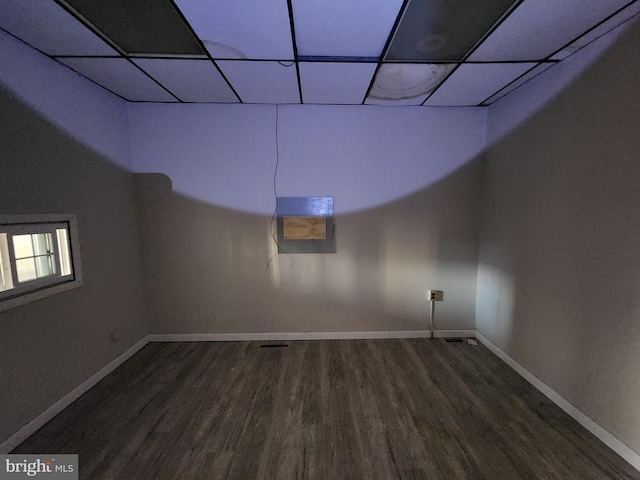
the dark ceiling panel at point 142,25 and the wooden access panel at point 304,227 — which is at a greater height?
the dark ceiling panel at point 142,25

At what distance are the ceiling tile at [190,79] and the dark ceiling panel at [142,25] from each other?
139mm

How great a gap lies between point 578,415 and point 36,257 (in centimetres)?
400

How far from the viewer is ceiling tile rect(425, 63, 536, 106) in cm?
216

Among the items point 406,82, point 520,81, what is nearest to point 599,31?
Answer: point 520,81

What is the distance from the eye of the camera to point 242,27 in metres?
1.67

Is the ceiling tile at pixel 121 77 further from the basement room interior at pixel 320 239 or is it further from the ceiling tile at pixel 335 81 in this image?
the ceiling tile at pixel 335 81

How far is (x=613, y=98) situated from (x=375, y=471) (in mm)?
2660

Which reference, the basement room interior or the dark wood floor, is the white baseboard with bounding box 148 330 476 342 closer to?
the basement room interior

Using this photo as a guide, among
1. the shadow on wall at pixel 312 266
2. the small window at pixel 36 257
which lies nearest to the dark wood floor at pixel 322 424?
the shadow on wall at pixel 312 266

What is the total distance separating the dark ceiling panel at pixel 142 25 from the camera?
4.91 ft

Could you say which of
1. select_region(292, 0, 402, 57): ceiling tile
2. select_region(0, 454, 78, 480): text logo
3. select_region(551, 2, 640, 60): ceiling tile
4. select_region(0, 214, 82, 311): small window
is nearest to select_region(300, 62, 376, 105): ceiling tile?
select_region(292, 0, 402, 57): ceiling tile

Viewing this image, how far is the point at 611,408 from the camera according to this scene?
1709mm

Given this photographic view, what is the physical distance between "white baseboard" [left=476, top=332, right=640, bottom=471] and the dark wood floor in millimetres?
49

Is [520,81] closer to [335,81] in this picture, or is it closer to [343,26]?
[335,81]
